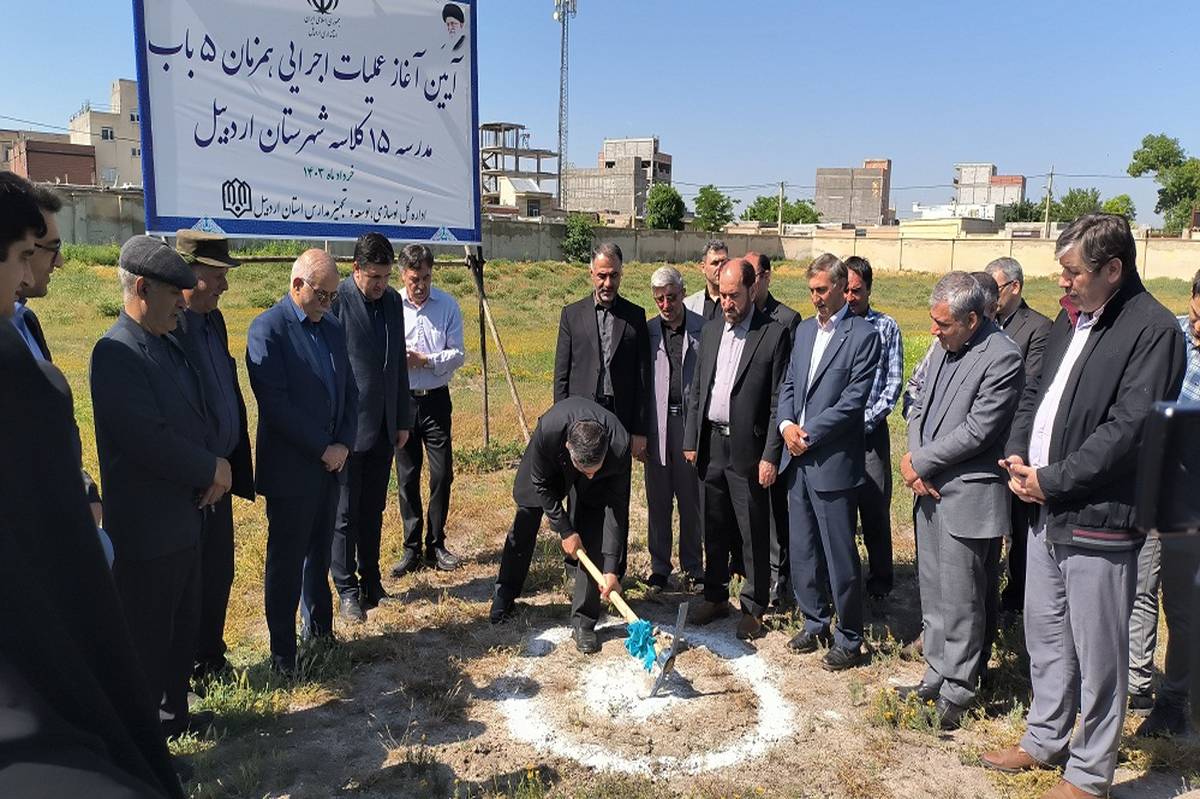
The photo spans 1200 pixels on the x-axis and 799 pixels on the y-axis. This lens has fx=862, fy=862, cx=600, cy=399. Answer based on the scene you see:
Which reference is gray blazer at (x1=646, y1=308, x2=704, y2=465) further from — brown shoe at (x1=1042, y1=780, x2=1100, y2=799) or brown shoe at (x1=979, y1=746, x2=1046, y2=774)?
brown shoe at (x1=1042, y1=780, x2=1100, y2=799)

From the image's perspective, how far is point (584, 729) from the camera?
153 inches

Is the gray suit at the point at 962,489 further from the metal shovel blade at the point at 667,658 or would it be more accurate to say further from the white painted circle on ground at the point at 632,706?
the metal shovel blade at the point at 667,658

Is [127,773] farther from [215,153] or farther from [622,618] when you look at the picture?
[215,153]

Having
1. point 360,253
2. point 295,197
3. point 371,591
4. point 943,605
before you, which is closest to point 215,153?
point 295,197

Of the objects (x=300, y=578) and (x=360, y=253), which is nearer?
(x=300, y=578)

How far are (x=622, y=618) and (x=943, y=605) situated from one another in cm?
193

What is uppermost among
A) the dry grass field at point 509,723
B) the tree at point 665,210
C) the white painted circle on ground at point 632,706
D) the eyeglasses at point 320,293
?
the tree at point 665,210

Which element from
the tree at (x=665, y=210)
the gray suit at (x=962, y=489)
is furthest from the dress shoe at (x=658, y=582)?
the tree at (x=665, y=210)

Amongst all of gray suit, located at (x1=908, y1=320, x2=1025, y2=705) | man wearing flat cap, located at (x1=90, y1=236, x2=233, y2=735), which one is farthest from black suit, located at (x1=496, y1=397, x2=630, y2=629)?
man wearing flat cap, located at (x1=90, y1=236, x2=233, y2=735)

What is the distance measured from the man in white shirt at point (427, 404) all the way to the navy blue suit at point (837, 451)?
2437mm

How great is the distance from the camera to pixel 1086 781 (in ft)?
10.6

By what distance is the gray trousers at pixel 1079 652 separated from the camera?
3.18 metres

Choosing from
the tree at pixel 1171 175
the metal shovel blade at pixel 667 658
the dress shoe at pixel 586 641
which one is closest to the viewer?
the metal shovel blade at pixel 667 658

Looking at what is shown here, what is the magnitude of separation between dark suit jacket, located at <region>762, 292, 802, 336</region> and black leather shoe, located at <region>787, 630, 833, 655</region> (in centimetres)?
167
